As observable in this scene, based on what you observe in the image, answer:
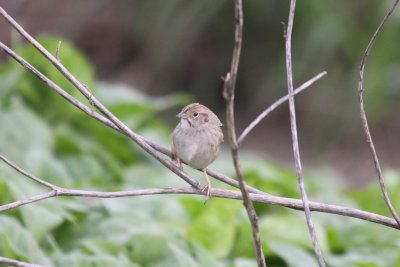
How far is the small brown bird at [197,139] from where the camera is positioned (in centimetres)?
331

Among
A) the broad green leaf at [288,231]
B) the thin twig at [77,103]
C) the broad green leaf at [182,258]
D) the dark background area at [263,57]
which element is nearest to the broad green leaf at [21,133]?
the broad green leaf at [288,231]

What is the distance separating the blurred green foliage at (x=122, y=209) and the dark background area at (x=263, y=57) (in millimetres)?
2380

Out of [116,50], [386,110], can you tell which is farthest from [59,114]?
[386,110]

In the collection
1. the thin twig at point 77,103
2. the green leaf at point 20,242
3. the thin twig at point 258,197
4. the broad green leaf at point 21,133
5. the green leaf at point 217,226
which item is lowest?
the thin twig at point 258,197

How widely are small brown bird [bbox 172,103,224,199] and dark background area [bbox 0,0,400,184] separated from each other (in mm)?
4607

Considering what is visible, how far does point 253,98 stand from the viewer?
8883 millimetres

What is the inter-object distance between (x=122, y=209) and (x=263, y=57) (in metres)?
4.59

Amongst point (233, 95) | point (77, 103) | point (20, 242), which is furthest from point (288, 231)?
point (233, 95)

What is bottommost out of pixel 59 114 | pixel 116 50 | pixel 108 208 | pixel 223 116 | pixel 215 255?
pixel 215 255

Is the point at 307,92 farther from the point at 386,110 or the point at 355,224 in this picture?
the point at 355,224

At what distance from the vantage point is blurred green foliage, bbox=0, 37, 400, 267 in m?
3.88

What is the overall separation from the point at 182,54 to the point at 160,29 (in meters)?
0.45

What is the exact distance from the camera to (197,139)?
3385mm

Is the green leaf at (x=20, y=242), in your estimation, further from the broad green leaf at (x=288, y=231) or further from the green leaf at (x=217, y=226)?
the broad green leaf at (x=288, y=231)
